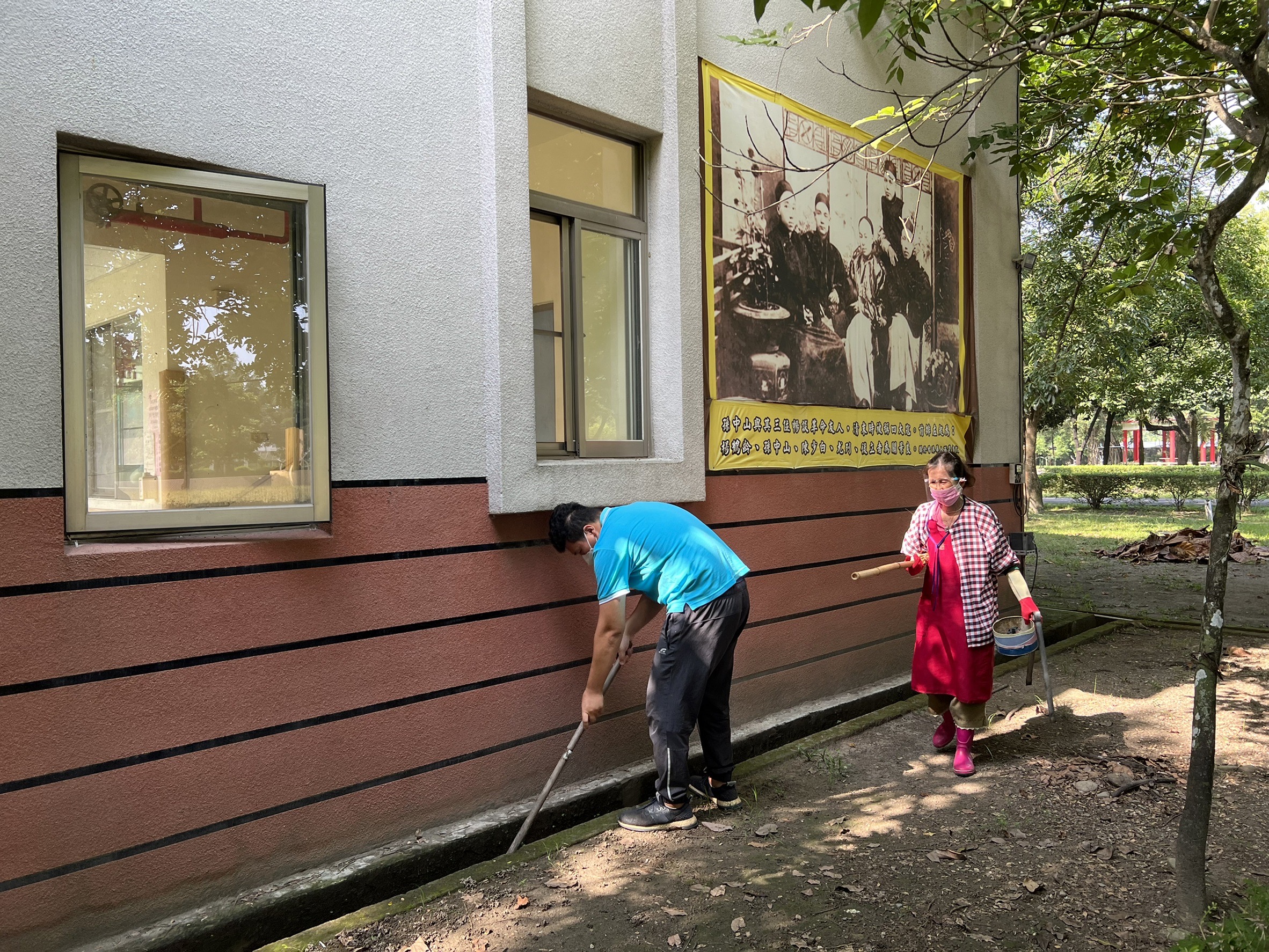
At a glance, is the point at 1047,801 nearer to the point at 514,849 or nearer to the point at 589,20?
the point at 514,849

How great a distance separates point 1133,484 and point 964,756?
30.3 meters

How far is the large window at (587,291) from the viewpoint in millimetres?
4938

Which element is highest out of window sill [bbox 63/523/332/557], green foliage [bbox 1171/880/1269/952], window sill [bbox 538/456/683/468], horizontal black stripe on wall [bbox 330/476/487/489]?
window sill [bbox 538/456/683/468]

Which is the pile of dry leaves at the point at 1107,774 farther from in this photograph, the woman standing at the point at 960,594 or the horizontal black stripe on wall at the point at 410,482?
the horizontal black stripe on wall at the point at 410,482

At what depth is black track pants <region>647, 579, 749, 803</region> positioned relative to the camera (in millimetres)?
4305

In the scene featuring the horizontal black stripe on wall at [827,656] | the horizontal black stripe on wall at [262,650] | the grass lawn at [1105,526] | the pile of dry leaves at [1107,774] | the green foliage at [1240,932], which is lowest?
the pile of dry leaves at [1107,774]

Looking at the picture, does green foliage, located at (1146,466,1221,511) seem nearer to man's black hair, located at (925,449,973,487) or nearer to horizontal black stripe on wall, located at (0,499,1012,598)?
man's black hair, located at (925,449,973,487)

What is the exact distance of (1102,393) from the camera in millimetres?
24375

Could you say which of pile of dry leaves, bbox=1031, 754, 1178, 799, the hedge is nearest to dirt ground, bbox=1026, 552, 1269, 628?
pile of dry leaves, bbox=1031, 754, 1178, 799

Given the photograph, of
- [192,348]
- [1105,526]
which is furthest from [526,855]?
[1105,526]

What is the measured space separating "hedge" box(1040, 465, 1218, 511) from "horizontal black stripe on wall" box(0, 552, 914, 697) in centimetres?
2678

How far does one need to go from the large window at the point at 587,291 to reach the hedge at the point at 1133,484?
2581 cm

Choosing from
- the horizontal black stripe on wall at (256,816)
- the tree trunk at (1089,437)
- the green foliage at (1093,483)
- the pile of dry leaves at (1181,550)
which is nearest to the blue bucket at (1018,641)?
the horizontal black stripe on wall at (256,816)

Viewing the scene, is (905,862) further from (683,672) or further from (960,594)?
(960,594)
